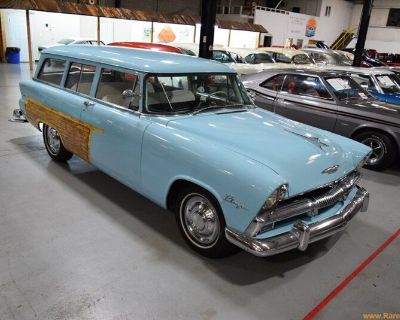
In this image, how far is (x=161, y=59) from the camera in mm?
3945

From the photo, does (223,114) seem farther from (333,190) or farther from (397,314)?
(397,314)

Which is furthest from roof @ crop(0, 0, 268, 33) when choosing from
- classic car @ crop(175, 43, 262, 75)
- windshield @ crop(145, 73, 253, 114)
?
windshield @ crop(145, 73, 253, 114)

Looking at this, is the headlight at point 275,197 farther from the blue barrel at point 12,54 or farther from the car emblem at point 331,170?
the blue barrel at point 12,54

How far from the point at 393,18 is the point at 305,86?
32.0 m

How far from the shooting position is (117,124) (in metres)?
3.71

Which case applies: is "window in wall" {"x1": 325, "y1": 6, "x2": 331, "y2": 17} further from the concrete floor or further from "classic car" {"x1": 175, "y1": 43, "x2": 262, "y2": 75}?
the concrete floor

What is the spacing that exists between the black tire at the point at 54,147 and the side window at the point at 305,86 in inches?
159

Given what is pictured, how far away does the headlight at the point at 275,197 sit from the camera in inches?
103

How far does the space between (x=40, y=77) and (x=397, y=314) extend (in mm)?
4962

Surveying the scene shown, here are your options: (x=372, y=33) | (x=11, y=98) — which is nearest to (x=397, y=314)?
(x=11, y=98)

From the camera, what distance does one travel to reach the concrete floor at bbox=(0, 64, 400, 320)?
2662 mm

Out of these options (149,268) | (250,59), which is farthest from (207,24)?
(149,268)

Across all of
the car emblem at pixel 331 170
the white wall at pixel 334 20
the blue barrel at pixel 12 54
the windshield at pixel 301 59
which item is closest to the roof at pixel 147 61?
the car emblem at pixel 331 170

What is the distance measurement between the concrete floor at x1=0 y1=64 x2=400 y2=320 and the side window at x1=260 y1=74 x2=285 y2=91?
3.26 meters
